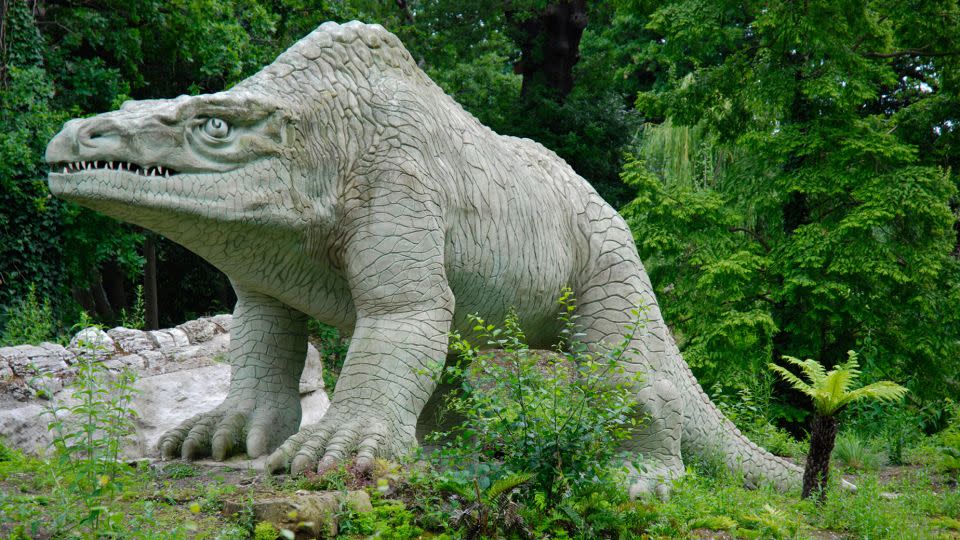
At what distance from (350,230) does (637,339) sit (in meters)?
2.07

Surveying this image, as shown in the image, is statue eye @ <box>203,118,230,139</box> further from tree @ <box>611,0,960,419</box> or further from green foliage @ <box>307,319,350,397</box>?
green foliage @ <box>307,319,350,397</box>

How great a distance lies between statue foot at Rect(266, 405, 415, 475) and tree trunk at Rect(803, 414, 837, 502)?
292cm

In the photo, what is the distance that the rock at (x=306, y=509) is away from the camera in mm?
3596

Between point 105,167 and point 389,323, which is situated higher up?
point 105,167

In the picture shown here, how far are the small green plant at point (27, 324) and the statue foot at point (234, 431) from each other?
5248 millimetres

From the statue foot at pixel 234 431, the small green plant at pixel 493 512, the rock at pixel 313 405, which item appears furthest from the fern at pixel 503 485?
the rock at pixel 313 405

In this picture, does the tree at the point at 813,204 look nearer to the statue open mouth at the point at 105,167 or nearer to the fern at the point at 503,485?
the fern at the point at 503,485

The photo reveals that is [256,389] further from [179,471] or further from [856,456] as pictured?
[856,456]

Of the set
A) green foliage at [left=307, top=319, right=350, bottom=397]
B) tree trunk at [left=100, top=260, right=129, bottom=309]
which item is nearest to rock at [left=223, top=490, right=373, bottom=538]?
green foliage at [left=307, top=319, right=350, bottom=397]

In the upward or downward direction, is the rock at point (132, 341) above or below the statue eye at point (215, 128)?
below

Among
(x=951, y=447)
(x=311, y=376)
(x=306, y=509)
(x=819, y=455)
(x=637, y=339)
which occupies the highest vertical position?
(x=637, y=339)

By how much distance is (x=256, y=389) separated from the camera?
199 inches

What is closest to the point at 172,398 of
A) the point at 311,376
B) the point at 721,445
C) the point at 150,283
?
the point at 311,376

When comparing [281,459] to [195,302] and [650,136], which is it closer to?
[650,136]
